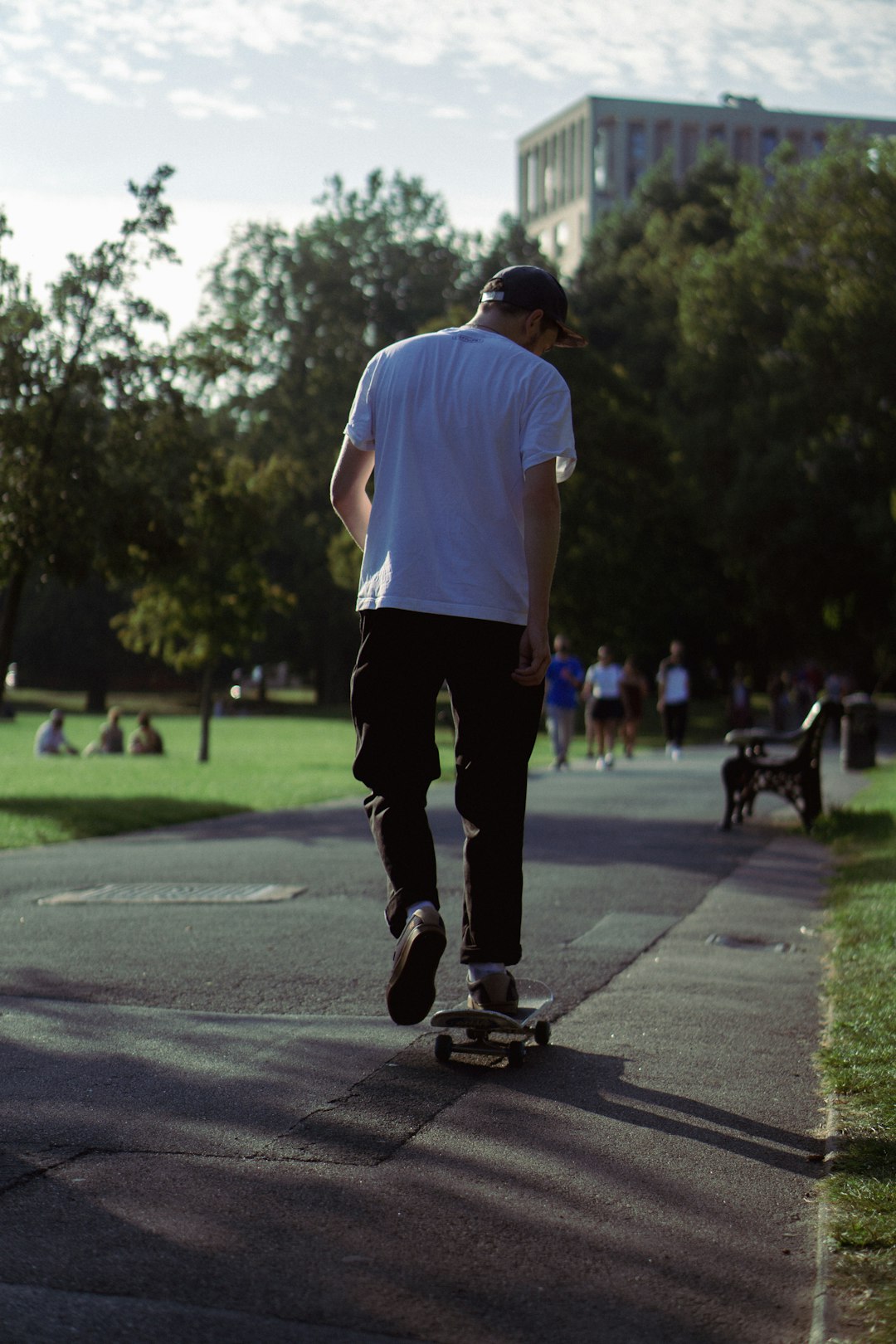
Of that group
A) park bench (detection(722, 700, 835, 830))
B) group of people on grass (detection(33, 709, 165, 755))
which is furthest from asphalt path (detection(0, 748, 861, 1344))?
group of people on grass (detection(33, 709, 165, 755))

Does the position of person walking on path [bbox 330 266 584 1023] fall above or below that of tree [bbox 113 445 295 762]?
below

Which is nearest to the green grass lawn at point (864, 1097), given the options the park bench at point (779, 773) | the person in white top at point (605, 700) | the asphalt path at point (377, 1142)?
the asphalt path at point (377, 1142)

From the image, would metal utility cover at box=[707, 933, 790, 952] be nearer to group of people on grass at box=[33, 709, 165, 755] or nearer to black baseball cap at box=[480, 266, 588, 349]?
black baseball cap at box=[480, 266, 588, 349]

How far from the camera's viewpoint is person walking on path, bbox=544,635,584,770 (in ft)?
80.3

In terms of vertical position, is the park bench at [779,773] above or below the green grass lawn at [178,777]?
above

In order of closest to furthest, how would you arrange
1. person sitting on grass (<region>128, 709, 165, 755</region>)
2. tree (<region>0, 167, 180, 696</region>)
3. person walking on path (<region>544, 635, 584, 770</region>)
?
tree (<region>0, 167, 180, 696</region>) → person walking on path (<region>544, 635, 584, 770</region>) → person sitting on grass (<region>128, 709, 165, 755</region>)

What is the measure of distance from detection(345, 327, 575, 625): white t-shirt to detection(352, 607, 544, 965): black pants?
8 centimetres

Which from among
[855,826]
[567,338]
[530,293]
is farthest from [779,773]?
[530,293]

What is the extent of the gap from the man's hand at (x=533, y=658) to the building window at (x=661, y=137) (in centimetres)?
12689

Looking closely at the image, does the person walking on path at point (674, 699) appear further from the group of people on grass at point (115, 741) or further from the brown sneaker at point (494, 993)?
the brown sneaker at point (494, 993)

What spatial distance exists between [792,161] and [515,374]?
44.3 meters

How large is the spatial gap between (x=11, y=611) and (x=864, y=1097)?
1539cm

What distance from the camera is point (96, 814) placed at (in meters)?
14.0

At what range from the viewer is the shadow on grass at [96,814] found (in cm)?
1249
